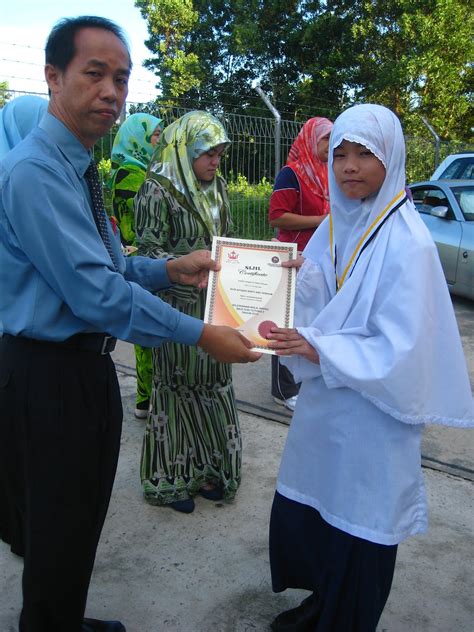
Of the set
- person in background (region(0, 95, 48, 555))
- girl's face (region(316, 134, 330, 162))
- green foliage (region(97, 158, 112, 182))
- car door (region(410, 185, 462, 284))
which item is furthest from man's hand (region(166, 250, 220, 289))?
car door (region(410, 185, 462, 284))

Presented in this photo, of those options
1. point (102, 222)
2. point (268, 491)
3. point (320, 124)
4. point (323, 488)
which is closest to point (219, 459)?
point (268, 491)

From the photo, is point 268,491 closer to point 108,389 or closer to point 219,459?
point 219,459

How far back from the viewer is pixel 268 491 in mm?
3240

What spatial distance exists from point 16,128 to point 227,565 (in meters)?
2.05

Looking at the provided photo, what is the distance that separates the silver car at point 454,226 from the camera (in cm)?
733

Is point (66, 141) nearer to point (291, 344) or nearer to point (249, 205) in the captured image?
point (291, 344)

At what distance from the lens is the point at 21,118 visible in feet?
8.14

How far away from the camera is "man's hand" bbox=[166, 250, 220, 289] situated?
229 centimetres

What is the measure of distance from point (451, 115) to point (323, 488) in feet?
60.0

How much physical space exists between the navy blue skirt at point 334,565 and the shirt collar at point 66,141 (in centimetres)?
134

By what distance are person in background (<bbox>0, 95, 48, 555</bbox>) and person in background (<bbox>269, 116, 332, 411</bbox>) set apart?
1798 millimetres

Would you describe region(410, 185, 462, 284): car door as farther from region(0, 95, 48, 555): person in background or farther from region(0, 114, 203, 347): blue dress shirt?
region(0, 114, 203, 347): blue dress shirt

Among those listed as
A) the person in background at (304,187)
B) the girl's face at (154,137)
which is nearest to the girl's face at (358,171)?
the person in background at (304,187)

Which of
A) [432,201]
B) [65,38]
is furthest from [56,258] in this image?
[432,201]
